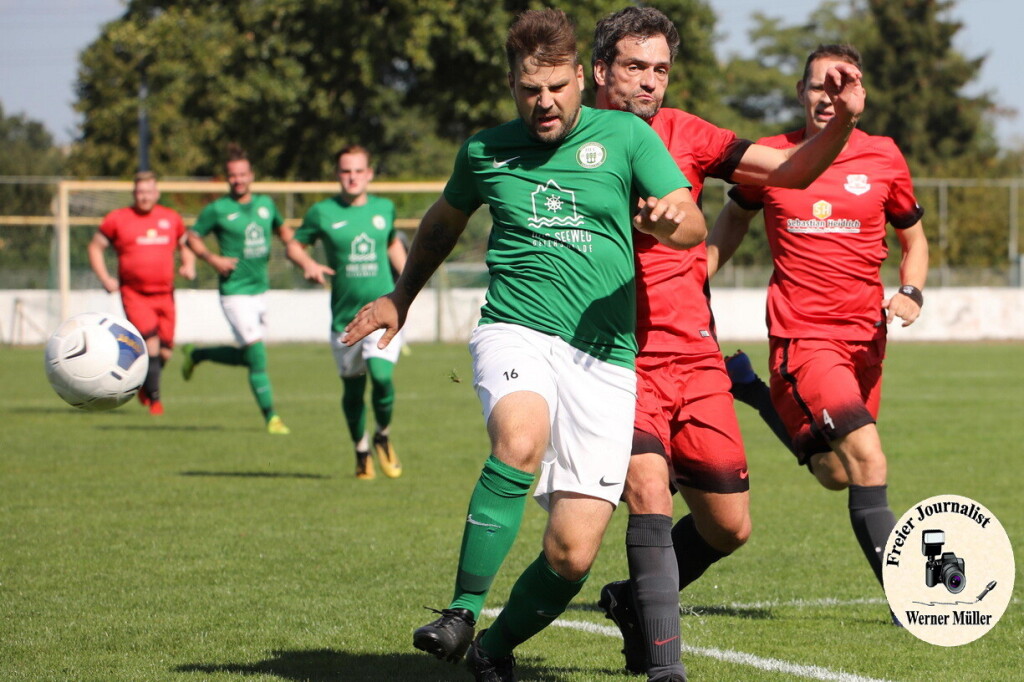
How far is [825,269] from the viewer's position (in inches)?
227

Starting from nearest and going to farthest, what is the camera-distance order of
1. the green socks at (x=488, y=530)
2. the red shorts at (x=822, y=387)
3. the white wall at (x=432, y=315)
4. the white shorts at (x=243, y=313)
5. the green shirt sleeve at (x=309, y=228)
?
the green socks at (x=488, y=530), the red shorts at (x=822, y=387), the green shirt sleeve at (x=309, y=228), the white shorts at (x=243, y=313), the white wall at (x=432, y=315)

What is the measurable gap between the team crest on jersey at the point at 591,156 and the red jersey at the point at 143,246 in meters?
10.9

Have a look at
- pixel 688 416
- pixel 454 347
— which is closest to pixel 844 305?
pixel 688 416

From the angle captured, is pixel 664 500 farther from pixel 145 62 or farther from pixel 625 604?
pixel 145 62

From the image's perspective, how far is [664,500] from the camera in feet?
14.5

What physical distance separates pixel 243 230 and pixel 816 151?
10149mm

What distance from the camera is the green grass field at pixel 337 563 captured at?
4852 mm

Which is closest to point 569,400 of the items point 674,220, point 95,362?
point 674,220

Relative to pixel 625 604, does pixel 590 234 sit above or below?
above

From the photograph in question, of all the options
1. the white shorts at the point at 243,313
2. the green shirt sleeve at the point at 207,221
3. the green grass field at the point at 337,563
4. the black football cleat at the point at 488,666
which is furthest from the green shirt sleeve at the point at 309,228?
the black football cleat at the point at 488,666

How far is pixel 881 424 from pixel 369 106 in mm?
26912

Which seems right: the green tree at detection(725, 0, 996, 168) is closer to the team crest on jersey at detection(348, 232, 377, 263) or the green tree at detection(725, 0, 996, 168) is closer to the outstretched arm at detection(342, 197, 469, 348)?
the team crest on jersey at detection(348, 232, 377, 263)

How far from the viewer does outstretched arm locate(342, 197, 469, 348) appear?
458 centimetres

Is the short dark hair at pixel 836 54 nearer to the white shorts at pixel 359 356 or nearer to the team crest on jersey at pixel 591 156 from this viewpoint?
the team crest on jersey at pixel 591 156
